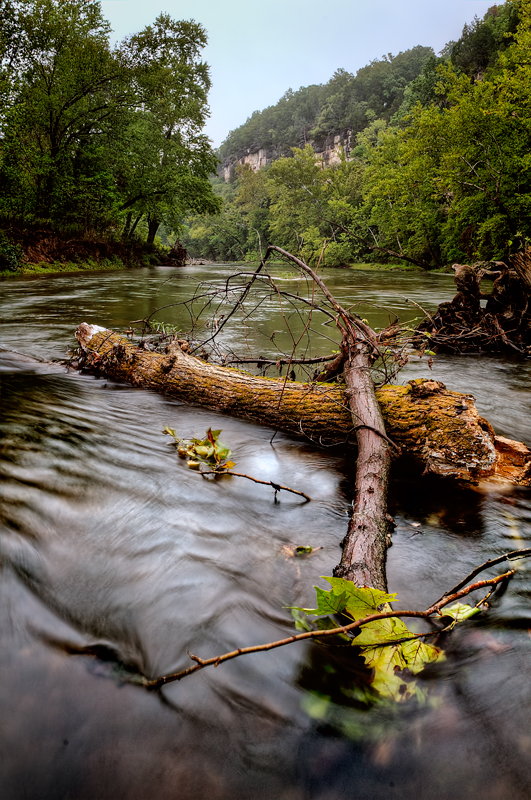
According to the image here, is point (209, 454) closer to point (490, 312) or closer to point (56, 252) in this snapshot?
point (490, 312)

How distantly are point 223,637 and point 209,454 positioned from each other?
161 cm

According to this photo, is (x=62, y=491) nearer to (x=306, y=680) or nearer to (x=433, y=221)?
(x=306, y=680)

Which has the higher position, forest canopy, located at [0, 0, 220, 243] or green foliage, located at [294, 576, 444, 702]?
forest canopy, located at [0, 0, 220, 243]

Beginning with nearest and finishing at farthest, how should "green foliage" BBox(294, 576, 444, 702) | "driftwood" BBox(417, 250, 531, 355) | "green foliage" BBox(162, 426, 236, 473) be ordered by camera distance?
"green foliage" BBox(294, 576, 444, 702) < "green foliage" BBox(162, 426, 236, 473) < "driftwood" BBox(417, 250, 531, 355)

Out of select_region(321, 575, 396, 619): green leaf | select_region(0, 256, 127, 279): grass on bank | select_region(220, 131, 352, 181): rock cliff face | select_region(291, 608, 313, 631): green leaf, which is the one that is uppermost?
select_region(220, 131, 352, 181): rock cliff face

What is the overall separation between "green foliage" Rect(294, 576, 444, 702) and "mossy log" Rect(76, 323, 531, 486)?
1.59 m

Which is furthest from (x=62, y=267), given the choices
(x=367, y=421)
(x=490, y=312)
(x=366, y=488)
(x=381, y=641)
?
(x=381, y=641)

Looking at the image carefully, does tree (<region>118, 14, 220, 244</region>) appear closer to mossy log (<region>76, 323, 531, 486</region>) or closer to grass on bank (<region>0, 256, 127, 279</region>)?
grass on bank (<region>0, 256, 127, 279</region>)

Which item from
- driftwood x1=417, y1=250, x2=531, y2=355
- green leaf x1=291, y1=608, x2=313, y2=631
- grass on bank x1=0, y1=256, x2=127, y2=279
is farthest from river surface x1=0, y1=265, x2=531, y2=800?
grass on bank x1=0, y1=256, x2=127, y2=279

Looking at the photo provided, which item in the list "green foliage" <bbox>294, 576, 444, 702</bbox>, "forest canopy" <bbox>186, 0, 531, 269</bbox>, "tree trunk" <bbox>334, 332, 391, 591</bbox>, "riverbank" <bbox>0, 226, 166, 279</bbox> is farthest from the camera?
"riverbank" <bbox>0, 226, 166, 279</bbox>

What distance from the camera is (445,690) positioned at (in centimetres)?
146

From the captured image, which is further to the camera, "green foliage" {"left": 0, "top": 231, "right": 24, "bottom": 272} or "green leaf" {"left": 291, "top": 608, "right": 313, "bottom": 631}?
"green foliage" {"left": 0, "top": 231, "right": 24, "bottom": 272}

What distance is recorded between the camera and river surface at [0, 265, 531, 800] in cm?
122

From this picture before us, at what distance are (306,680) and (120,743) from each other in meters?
0.64
